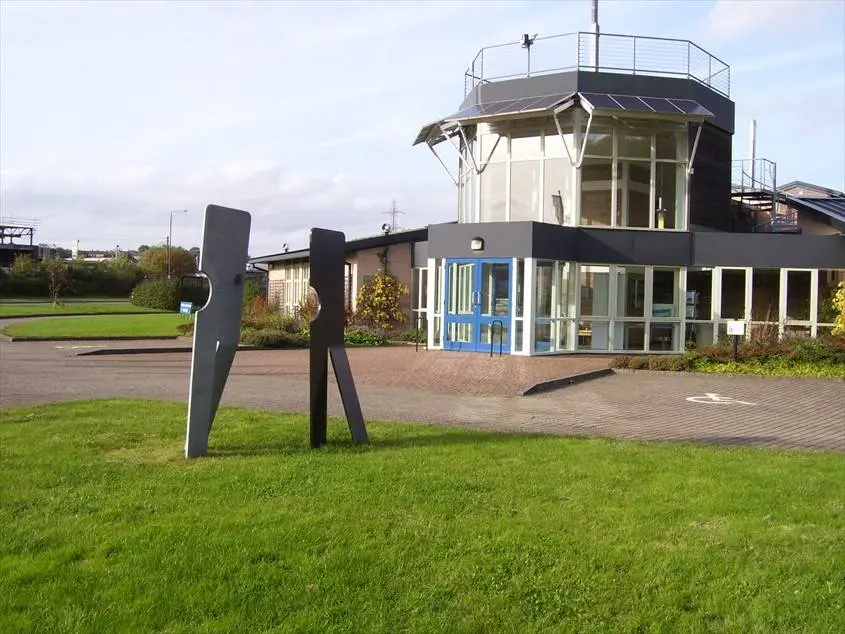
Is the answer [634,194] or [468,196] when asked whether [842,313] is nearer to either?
[634,194]

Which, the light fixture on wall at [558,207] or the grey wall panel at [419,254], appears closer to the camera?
the light fixture on wall at [558,207]

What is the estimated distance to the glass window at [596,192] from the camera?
22766 millimetres

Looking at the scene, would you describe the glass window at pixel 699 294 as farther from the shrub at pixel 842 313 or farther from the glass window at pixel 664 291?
the shrub at pixel 842 313

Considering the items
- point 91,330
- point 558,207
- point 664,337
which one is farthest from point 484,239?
point 91,330

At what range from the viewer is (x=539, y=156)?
23.0 meters

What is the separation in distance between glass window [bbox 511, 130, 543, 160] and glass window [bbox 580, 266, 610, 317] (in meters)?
3.69

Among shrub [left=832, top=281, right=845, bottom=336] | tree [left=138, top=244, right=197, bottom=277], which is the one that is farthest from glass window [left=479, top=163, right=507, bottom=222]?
tree [left=138, top=244, right=197, bottom=277]

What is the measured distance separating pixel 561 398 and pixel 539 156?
11935mm

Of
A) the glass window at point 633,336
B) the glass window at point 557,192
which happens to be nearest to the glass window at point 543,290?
the glass window at point 557,192

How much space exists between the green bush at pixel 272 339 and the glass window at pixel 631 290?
9559 mm

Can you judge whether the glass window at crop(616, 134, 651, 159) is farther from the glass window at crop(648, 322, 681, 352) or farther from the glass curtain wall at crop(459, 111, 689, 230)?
the glass window at crop(648, 322, 681, 352)

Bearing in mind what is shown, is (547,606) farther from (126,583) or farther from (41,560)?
(41,560)

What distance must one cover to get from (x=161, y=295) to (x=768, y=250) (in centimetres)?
3936

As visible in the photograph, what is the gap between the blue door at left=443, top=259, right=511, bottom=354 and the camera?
21.3 metres
